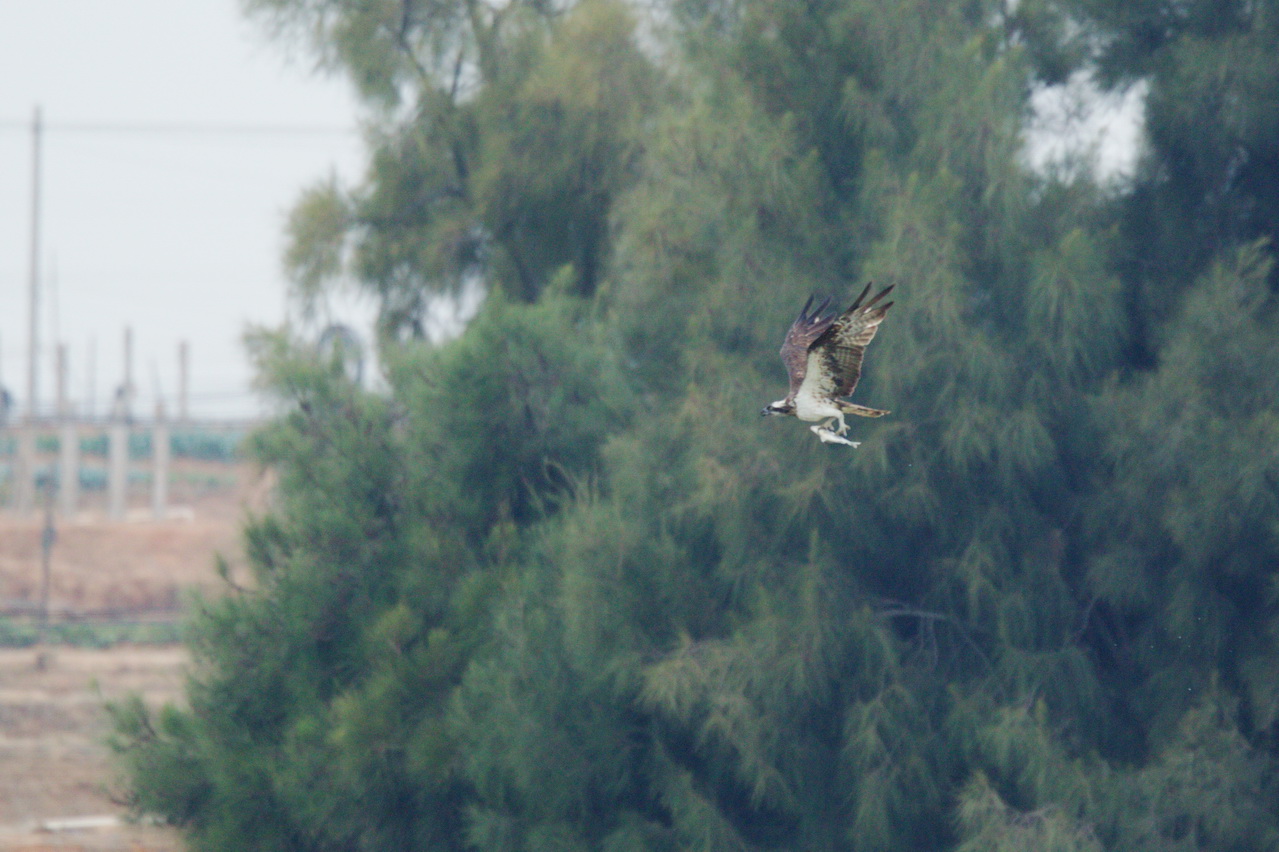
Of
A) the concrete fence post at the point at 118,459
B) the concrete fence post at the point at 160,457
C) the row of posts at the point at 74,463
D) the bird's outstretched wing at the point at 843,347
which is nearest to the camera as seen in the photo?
the bird's outstretched wing at the point at 843,347

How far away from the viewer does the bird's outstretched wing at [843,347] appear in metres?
4.36

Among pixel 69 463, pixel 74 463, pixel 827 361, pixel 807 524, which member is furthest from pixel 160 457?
pixel 827 361

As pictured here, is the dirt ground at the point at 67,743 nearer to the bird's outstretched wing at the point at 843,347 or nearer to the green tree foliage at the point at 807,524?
the green tree foliage at the point at 807,524

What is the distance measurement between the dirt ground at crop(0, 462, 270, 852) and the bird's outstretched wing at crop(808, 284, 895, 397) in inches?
276

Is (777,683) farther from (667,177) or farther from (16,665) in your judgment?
(16,665)

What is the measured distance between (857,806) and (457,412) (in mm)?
3865

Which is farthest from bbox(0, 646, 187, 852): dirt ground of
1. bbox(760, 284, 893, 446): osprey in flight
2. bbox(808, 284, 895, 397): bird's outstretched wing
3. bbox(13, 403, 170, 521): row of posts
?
bbox(808, 284, 895, 397): bird's outstretched wing

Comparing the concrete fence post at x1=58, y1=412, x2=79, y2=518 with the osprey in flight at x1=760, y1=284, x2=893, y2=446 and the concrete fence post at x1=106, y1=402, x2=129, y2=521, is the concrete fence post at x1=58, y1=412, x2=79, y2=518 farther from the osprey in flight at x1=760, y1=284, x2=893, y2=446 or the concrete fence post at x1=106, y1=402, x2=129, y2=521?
the osprey in flight at x1=760, y1=284, x2=893, y2=446

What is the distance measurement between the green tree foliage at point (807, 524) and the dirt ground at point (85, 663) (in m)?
1.51

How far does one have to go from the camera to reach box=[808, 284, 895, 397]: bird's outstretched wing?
14.3 feet

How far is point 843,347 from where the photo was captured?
14.5ft

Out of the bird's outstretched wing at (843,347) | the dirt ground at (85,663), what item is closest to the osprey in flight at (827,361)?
the bird's outstretched wing at (843,347)

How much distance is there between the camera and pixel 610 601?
852 cm

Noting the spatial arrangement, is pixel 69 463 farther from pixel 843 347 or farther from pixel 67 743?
pixel 843 347
